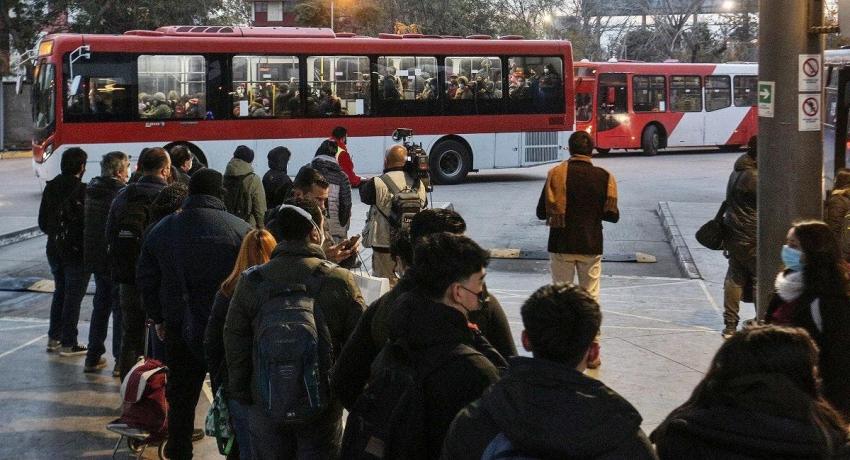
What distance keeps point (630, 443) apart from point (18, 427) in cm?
543

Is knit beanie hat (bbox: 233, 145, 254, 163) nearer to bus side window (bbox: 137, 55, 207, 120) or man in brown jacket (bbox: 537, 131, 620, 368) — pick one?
man in brown jacket (bbox: 537, 131, 620, 368)

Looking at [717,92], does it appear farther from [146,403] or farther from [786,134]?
[146,403]

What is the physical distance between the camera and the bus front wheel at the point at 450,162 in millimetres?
24094

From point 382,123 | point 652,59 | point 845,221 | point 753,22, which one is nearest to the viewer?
point 845,221

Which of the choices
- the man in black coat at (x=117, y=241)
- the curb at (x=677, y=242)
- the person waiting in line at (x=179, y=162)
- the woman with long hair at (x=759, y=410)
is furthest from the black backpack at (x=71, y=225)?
the curb at (x=677, y=242)

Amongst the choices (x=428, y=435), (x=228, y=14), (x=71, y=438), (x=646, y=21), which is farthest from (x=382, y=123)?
(x=646, y=21)

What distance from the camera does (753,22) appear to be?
5534 centimetres

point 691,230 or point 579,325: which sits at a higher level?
point 579,325

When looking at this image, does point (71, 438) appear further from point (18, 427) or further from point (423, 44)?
point (423, 44)

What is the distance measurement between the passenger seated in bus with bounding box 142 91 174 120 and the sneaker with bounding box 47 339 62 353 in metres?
12.6

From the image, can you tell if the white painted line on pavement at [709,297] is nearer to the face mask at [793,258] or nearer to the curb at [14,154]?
the face mask at [793,258]

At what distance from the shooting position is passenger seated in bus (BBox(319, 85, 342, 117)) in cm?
2320

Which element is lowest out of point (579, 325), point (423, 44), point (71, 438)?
point (71, 438)

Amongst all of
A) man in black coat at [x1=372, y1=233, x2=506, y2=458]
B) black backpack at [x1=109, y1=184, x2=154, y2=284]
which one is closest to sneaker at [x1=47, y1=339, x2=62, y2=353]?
black backpack at [x1=109, y1=184, x2=154, y2=284]
